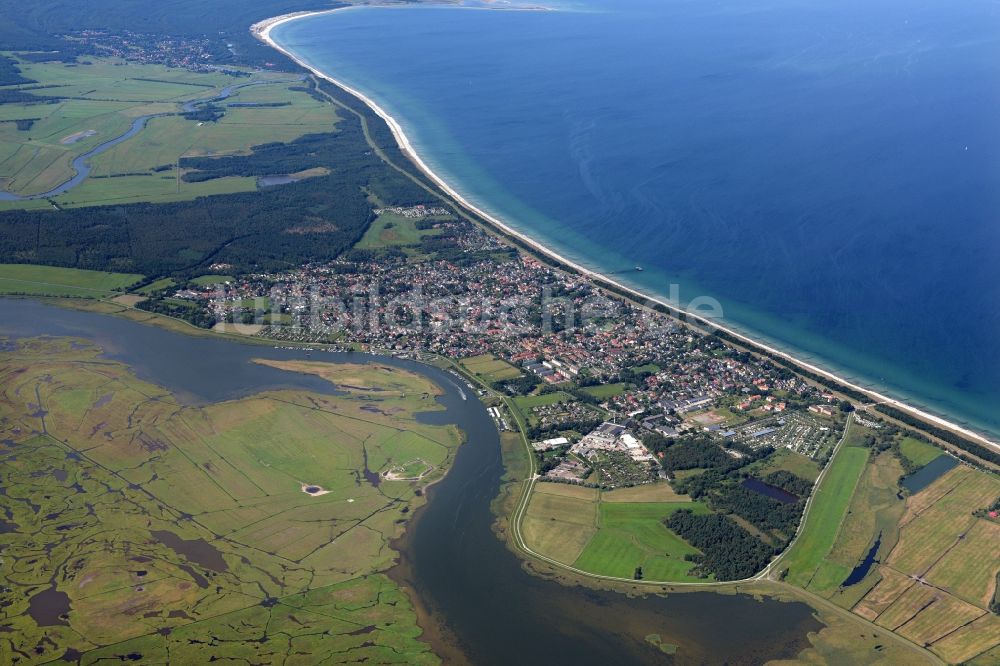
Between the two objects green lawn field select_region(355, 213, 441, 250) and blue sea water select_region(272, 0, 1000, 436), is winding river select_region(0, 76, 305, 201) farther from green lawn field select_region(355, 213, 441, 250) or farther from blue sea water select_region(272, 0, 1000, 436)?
green lawn field select_region(355, 213, 441, 250)

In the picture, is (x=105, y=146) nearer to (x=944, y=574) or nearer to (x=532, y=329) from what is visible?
(x=532, y=329)

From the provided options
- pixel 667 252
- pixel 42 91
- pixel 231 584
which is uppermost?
pixel 42 91

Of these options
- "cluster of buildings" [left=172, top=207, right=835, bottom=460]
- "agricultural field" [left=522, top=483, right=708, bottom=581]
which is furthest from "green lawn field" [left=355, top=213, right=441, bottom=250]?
"agricultural field" [left=522, top=483, right=708, bottom=581]

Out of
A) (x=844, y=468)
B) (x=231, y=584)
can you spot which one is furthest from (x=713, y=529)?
(x=231, y=584)

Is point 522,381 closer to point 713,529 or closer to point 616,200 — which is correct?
point 713,529

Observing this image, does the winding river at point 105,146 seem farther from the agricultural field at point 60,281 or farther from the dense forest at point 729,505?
the dense forest at point 729,505

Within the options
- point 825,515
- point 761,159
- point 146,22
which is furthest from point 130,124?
point 825,515
